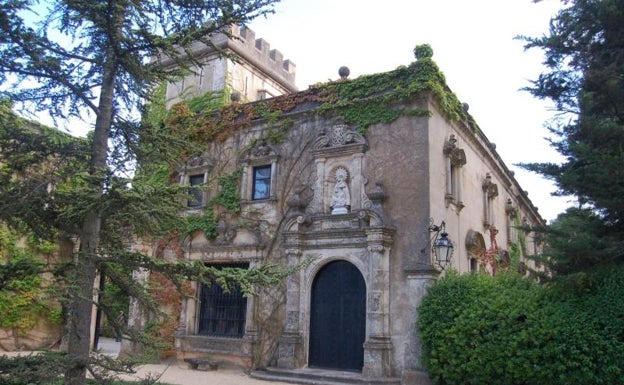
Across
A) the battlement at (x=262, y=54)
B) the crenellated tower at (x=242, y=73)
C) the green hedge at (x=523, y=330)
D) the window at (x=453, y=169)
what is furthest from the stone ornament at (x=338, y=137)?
the battlement at (x=262, y=54)

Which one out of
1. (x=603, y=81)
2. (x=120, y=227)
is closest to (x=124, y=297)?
(x=120, y=227)

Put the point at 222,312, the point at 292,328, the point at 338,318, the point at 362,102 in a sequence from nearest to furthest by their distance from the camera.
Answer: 1. the point at 338,318
2. the point at 292,328
3. the point at 362,102
4. the point at 222,312

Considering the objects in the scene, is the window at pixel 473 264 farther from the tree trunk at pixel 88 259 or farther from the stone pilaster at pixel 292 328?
the tree trunk at pixel 88 259

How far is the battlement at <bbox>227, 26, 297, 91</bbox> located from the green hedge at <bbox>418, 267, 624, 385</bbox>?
40.4 feet

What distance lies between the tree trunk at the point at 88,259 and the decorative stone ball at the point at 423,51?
320 inches

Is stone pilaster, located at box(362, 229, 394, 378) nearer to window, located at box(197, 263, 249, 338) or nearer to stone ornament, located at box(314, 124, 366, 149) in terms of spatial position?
stone ornament, located at box(314, 124, 366, 149)

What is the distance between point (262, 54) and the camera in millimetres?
21312

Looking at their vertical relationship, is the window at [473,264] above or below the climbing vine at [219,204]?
below

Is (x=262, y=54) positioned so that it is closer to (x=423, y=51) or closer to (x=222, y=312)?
(x=423, y=51)

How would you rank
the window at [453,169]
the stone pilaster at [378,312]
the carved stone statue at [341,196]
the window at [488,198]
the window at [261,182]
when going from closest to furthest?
the stone pilaster at [378,312]
the carved stone statue at [341,196]
the window at [453,169]
the window at [261,182]
the window at [488,198]

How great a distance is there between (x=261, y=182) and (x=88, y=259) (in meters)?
8.26

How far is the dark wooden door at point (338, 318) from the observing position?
1216 cm

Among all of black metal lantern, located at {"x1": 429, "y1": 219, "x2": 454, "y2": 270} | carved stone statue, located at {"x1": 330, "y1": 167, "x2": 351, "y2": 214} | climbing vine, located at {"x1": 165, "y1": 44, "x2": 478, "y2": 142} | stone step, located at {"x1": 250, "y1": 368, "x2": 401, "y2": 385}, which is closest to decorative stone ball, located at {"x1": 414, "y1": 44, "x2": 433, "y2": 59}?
climbing vine, located at {"x1": 165, "y1": 44, "x2": 478, "y2": 142}

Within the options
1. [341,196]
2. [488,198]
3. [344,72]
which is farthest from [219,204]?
[488,198]
